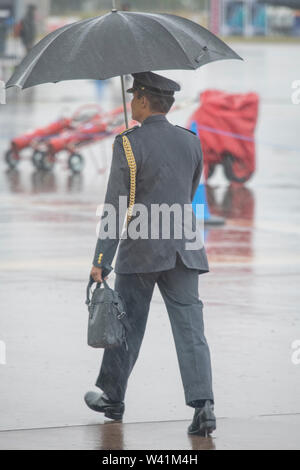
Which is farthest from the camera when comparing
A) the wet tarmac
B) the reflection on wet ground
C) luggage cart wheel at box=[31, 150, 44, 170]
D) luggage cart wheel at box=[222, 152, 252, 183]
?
luggage cart wheel at box=[31, 150, 44, 170]

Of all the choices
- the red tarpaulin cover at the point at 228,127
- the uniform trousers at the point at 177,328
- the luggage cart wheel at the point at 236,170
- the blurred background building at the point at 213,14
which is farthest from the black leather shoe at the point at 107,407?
the blurred background building at the point at 213,14

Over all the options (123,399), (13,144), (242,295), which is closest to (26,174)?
(13,144)

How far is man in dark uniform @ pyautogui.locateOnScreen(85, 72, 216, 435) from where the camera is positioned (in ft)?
20.6

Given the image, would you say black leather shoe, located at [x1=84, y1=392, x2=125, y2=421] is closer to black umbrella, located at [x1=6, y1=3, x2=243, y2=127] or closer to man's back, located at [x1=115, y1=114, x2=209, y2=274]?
man's back, located at [x1=115, y1=114, x2=209, y2=274]

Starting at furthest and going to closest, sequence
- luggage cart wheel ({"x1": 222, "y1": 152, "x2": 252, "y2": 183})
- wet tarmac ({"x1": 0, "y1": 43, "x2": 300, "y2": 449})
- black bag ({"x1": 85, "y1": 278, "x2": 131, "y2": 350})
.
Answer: luggage cart wheel ({"x1": 222, "y1": 152, "x2": 252, "y2": 183}) → wet tarmac ({"x1": 0, "y1": 43, "x2": 300, "y2": 449}) → black bag ({"x1": 85, "y1": 278, "x2": 131, "y2": 350})

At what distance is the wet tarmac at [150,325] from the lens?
643cm

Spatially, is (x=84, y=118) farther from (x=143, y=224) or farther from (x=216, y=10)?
(x=216, y=10)

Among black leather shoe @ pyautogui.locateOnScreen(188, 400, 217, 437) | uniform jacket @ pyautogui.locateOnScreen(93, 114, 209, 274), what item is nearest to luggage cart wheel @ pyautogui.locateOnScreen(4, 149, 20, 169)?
uniform jacket @ pyautogui.locateOnScreen(93, 114, 209, 274)

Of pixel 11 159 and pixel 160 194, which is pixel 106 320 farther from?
pixel 11 159

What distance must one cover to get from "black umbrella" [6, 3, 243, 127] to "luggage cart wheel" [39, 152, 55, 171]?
36.5 ft

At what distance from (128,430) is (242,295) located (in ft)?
11.7

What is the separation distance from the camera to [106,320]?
632 cm

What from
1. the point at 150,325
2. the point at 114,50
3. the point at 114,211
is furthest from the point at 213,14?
the point at 114,211

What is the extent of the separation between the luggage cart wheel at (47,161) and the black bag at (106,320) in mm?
11546
